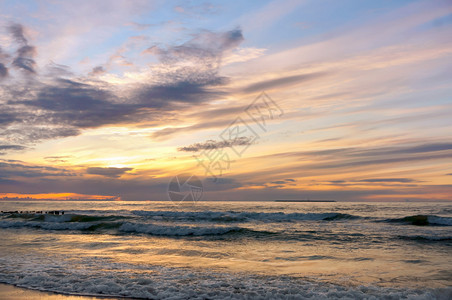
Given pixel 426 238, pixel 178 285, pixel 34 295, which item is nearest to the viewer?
pixel 34 295

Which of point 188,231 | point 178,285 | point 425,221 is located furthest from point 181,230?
point 425,221

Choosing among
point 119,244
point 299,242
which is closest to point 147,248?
point 119,244

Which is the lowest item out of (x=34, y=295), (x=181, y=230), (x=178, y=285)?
(x=181, y=230)

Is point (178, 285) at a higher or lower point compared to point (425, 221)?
higher

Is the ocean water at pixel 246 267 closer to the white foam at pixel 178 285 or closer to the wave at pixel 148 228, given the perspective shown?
the white foam at pixel 178 285

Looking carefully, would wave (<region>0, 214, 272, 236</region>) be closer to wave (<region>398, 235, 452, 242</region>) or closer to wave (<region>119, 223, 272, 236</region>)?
wave (<region>119, 223, 272, 236</region>)

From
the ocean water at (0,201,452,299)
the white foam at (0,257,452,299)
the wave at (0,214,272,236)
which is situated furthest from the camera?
the wave at (0,214,272,236)

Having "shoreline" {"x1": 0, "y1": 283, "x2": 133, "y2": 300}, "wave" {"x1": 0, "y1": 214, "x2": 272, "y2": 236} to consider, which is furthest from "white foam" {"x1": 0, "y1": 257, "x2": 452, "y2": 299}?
"wave" {"x1": 0, "y1": 214, "x2": 272, "y2": 236}

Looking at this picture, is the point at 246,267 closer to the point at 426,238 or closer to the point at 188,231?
the point at 188,231

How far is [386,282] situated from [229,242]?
11.2 metres

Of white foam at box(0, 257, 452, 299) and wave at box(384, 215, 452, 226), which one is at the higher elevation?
white foam at box(0, 257, 452, 299)

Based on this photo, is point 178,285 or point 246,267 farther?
point 246,267

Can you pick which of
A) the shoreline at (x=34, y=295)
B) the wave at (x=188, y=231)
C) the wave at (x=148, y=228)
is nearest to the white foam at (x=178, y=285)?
the shoreline at (x=34, y=295)

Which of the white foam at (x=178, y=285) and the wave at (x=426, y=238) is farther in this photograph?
the wave at (x=426, y=238)
